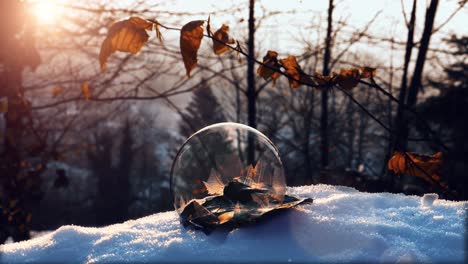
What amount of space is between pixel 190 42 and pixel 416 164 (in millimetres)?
1458

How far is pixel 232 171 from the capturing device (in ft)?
6.90

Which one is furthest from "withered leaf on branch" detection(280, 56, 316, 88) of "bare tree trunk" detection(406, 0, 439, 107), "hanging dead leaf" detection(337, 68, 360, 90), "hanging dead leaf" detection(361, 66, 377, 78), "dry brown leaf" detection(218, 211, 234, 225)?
"bare tree trunk" detection(406, 0, 439, 107)

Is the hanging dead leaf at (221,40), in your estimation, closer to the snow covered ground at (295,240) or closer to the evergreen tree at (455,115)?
the snow covered ground at (295,240)

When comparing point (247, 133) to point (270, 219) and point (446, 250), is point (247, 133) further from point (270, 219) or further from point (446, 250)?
point (446, 250)

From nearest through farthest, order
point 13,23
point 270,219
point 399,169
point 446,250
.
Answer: point 446,250
point 270,219
point 399,169
point 13,23

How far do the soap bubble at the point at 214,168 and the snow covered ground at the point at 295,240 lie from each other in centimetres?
25

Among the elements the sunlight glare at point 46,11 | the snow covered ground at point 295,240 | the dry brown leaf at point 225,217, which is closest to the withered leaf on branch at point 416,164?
the snow covered ground at point 295,240

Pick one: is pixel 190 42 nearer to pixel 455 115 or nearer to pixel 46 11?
pixel 46 11

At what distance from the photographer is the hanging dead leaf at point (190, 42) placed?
62.2 inches

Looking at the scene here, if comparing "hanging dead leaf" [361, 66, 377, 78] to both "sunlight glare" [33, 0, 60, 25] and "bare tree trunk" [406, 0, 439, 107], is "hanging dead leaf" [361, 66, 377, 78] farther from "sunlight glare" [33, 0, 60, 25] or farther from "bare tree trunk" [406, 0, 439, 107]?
"sunlight glare" [33, 0, 60, 25]

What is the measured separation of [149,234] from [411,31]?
334cm

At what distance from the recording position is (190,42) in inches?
62.7

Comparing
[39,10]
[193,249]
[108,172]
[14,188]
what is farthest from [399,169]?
[108,172]

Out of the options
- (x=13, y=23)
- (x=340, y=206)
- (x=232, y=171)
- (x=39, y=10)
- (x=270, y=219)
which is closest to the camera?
(x=270, y=219)
